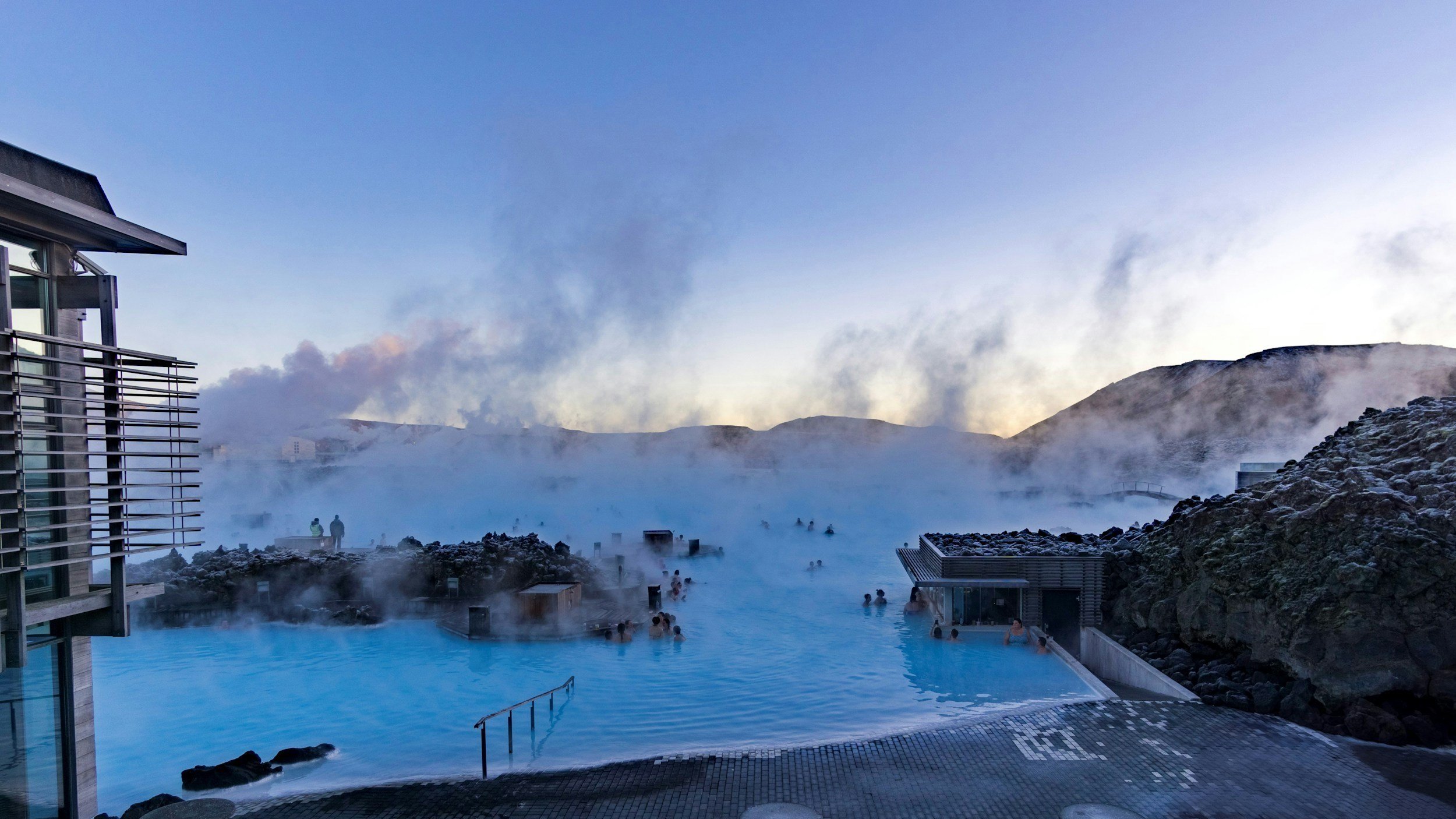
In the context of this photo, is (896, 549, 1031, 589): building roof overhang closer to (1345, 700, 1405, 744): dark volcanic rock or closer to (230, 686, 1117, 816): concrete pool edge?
(230, 686, 1117, 816): concrete pool edge

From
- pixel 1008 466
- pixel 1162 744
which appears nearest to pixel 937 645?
pixel 1162 744

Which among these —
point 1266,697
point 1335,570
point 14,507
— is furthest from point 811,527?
point 14,507

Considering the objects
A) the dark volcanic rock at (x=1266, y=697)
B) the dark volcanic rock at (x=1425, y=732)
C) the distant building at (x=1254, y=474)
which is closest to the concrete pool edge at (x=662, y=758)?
the dark volcanic rock at (x=1266, y=697)

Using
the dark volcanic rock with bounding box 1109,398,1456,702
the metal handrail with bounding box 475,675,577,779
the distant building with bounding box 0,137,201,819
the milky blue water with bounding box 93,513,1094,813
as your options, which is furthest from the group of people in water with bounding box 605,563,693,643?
the distant building with bounding box 0,137,201,819

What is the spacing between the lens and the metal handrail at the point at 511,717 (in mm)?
9666

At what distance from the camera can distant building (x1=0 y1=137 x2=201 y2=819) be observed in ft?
18.7

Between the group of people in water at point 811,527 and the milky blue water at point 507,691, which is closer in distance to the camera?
the milky blue water at point 507,691

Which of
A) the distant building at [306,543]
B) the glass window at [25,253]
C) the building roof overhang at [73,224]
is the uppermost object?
the building roof overhang at [73,224]

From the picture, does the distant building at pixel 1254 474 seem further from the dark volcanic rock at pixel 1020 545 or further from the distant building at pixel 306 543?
the distant building at pixel 306 543

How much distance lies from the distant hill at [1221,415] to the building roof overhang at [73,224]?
8874 cm

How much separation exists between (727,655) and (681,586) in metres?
8.65

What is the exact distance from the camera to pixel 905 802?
333 inches

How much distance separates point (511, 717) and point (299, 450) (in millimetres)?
36820

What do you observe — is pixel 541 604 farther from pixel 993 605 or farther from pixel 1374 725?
pixel 1374 725
